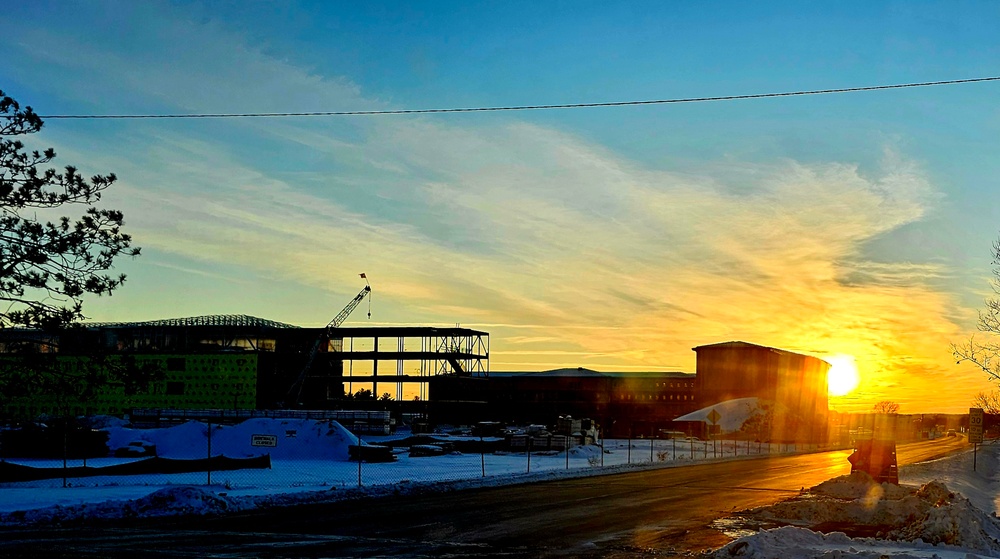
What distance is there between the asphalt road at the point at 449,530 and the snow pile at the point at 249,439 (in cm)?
2156

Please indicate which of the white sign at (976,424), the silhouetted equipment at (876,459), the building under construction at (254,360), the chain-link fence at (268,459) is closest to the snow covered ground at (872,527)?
the silhouetted equipment at (876,459)

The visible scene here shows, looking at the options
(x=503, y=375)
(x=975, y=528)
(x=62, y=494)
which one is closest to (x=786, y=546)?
(x=975, y=528)

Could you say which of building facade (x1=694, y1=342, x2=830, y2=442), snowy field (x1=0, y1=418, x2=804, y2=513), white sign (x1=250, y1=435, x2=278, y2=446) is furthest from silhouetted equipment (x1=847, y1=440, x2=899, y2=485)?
building facade (x1=694, y1=342, x2=830, y2=442)

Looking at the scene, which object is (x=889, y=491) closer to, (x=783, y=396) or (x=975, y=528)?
(x=975, y=528)

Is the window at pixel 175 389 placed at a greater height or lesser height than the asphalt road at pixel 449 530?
lesser

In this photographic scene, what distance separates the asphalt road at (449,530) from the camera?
16.4m

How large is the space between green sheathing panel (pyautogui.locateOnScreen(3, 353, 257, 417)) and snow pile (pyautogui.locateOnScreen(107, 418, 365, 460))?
5870 cm

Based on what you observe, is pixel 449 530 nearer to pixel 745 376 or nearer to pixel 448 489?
pixel 448 489

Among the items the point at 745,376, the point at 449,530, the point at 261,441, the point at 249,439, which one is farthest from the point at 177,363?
the point at 449,530

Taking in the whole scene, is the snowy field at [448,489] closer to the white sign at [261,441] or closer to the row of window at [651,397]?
the white sign at [261,441]

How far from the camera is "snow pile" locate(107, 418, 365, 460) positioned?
49875 mm

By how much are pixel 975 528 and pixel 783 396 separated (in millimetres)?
119317

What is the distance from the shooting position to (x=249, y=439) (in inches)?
2056

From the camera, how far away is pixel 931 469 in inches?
2003
